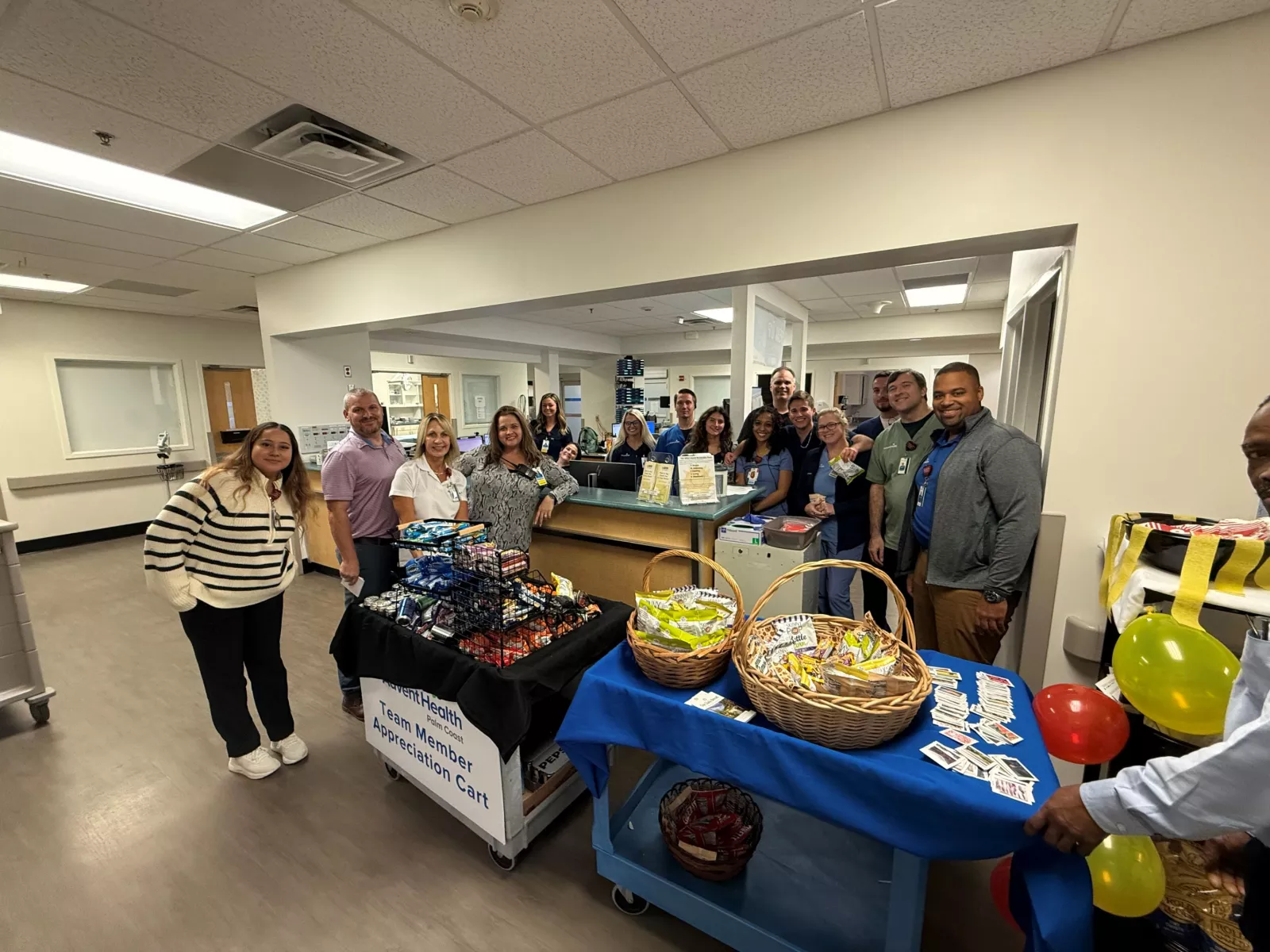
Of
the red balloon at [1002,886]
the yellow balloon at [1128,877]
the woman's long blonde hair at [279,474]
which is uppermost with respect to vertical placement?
the woman's long blonde hair at [279,474]

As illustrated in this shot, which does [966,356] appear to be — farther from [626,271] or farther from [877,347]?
[626,271]

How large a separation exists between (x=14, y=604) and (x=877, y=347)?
9.66 meters

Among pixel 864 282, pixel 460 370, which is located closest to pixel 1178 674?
pixel 864 282

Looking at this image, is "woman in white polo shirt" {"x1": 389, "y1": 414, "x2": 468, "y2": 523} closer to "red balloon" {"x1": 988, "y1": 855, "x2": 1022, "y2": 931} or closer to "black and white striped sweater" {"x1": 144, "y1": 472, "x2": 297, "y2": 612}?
"black and white striped sweater" {"x1": 144, "y1": 472, "x2": 297, "y2": 612}

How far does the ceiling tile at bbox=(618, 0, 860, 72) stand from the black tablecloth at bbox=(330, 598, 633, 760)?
2.03m

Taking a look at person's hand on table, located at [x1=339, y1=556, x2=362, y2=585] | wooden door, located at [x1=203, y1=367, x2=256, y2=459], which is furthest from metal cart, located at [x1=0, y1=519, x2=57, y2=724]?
wooden door, located at [x1=203, y1=367, x2=256, y2=459]

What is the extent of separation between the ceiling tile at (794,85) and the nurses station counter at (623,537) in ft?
6.03

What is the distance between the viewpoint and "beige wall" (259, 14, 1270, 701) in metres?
1.67

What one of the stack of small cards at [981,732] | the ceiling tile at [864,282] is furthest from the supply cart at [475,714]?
the ceiling tile at [864,282]

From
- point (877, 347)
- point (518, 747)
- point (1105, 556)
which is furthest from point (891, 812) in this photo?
point (877, 347)

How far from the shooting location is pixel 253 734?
224cm

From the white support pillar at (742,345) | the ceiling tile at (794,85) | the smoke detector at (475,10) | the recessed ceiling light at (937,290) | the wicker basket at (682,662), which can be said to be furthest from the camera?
the recessed ceiling light at (937,290)

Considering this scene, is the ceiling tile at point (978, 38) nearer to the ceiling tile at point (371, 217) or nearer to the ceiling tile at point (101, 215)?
the ceiling tile at point (371, 217)

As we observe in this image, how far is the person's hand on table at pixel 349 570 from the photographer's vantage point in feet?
8.04
